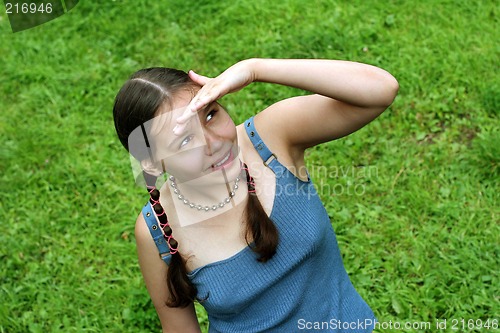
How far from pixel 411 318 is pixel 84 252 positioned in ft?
6.41

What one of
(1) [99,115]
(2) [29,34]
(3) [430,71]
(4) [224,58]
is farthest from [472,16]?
(2) [29,34]

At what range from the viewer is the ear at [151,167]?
7.07 ft

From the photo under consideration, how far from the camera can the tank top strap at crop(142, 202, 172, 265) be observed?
2186 mm

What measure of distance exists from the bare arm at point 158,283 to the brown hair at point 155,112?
5 cm

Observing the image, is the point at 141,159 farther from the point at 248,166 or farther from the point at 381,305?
the point at 381,305

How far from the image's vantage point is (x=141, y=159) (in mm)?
2182

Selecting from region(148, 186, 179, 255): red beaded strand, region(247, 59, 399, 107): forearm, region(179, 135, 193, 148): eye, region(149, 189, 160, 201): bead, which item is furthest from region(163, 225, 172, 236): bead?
region(247, 59, 399, 107): forearm

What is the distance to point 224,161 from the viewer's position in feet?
6.69

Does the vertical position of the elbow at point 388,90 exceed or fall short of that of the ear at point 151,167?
it exceeds it

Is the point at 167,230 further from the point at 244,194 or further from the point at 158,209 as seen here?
the point at 244,194

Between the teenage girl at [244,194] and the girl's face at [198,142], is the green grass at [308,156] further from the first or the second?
the girl's face at [198,142]

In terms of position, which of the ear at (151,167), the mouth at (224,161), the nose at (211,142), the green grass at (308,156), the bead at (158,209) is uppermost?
the nose at (211,142)

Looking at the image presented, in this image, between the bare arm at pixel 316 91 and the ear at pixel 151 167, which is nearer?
the bare arm at pixel 316 91
